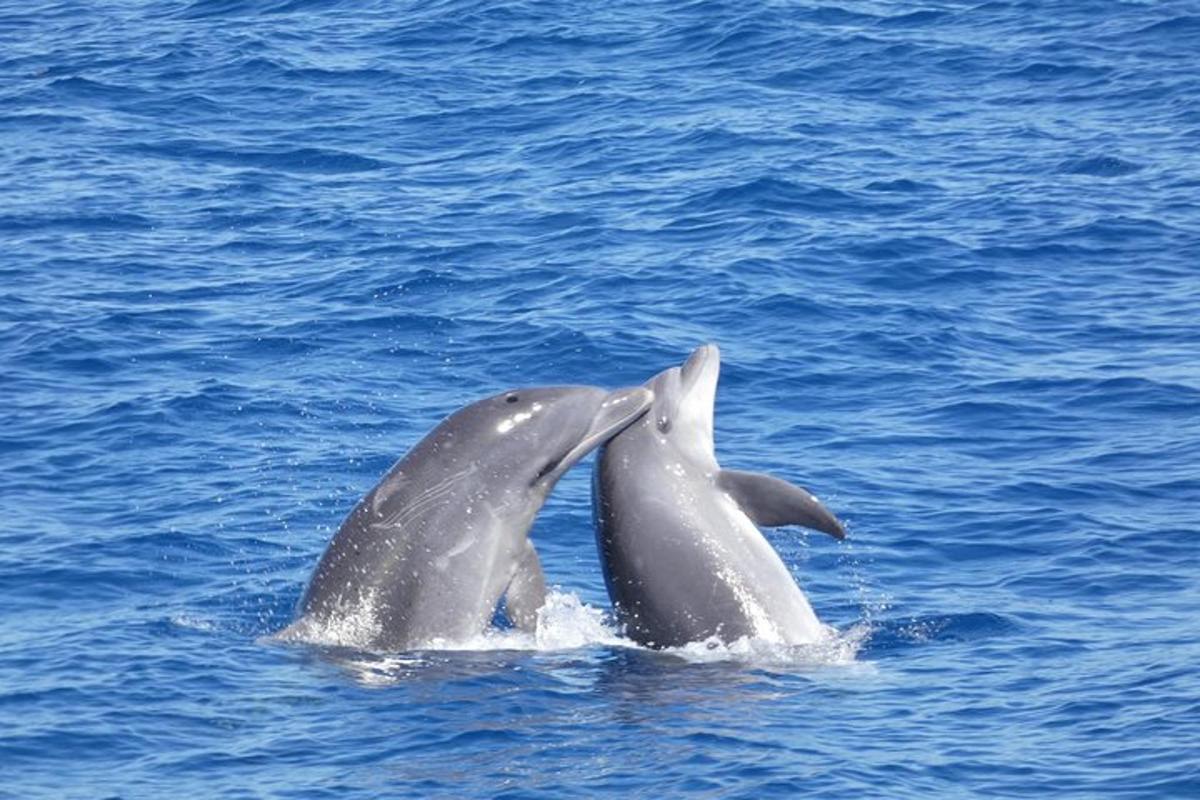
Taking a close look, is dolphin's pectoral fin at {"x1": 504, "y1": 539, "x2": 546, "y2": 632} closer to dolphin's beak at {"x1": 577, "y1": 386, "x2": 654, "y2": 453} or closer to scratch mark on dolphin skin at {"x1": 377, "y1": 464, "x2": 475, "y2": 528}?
scratch mark on dolphin skin at {"x1": 377, "y1": 464, "x2": 475, "y2": 528}

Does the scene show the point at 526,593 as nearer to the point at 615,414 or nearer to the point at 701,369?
the point at 615,414

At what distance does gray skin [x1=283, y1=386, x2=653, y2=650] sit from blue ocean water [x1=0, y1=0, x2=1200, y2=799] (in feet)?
1.42

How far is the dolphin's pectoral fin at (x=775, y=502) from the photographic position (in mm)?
17406

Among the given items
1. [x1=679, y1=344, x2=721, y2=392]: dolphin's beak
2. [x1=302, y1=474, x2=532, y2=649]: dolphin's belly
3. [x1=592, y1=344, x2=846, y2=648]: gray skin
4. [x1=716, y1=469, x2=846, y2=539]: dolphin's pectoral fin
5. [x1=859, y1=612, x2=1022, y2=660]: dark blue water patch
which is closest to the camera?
[x1=302, y1=474, x2=532, y2=649]: dolphin's belly

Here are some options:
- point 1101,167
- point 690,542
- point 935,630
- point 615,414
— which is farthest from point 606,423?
point 1101,167

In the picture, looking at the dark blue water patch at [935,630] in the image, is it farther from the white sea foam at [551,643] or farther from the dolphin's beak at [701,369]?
the dolphin's beak at [701,369]

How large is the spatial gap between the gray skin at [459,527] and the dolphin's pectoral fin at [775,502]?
97 centimetres

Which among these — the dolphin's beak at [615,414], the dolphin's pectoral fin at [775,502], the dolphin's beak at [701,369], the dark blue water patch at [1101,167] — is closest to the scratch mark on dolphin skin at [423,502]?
the dolphin's beak at [615,414]

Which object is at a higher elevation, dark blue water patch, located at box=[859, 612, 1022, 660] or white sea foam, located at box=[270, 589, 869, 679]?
white sea foam, located at box=[270, 589, 869, 679]

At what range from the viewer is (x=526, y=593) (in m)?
17.6

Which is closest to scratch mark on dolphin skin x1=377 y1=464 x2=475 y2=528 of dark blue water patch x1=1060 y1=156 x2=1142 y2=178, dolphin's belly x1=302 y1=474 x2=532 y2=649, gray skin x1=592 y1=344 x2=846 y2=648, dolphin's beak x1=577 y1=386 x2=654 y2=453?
dolphin's belly x1=302 y1=474 x2=532 y2=649

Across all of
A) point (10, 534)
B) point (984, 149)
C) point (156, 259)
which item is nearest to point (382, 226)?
point (156, 259)

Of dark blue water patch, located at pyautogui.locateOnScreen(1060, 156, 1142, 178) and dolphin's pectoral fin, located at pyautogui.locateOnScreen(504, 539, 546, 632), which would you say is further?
dark blue water patch, located at pyautogui.locateOnScreen(1060, 156, 1142, 178)

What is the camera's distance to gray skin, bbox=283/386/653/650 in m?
17.2
